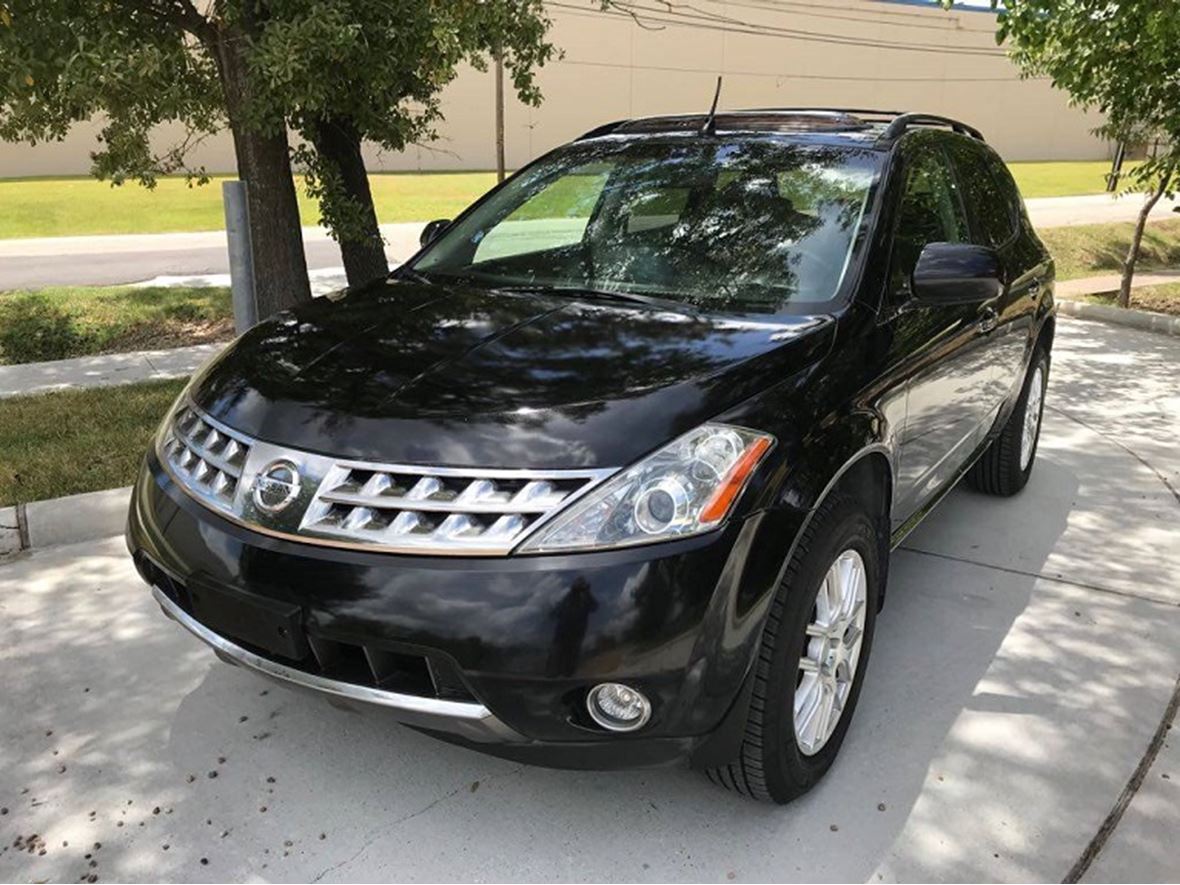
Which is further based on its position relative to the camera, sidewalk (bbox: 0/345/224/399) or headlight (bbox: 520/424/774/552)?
sidewalk (bbox: 0/345/224/399)

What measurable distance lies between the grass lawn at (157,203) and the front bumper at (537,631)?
13020 mm

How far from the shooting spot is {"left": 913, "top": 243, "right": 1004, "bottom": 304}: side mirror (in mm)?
2894

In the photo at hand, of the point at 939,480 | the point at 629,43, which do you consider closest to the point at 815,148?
the point at 939,480

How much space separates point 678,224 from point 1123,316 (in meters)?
8.13

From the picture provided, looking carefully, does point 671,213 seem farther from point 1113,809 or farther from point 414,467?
point 1113,809

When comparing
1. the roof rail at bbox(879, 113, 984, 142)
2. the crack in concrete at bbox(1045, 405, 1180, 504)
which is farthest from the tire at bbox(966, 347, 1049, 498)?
the roof rail at bbox(879, 113, 984, 142)

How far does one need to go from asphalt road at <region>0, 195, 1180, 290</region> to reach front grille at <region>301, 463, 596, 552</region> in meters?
10.5

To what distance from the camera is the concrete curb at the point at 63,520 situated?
4.08 metres

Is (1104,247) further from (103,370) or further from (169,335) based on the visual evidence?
(103,370)

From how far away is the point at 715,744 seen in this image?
2191 mm

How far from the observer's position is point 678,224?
3246 millimetres

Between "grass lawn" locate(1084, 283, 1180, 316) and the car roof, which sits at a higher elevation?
the car roof

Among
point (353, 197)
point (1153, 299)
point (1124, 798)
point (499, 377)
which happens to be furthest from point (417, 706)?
point (1153, 299)

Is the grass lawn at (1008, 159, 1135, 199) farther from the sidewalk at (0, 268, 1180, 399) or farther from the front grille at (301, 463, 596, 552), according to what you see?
the front grille at (301, 463, 596, 552)
